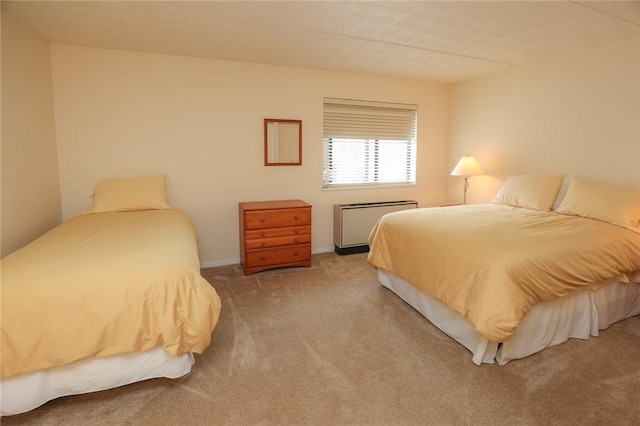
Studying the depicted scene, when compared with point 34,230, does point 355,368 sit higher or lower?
lower

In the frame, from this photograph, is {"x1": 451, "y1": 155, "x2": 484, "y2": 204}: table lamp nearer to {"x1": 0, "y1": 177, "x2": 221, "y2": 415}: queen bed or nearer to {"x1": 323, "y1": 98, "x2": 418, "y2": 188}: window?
{"x1": 323, "y1": 98, "x2": 418, "y2": 188}: window

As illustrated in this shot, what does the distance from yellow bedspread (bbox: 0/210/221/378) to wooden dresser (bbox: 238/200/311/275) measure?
152cm

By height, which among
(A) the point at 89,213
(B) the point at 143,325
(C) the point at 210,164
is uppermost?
(C) the point at 210,164

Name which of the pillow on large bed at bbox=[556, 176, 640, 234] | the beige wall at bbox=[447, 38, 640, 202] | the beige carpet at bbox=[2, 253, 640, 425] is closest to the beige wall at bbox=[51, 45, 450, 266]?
the beige wall at bbox=[447, 38, 640, 202]

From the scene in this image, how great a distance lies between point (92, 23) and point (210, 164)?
1554 millimetres

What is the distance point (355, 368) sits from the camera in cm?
208

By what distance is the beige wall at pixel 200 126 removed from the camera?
329 cm

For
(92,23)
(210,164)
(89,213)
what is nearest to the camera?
(92,23)

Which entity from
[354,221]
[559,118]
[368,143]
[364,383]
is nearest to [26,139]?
[364,383]

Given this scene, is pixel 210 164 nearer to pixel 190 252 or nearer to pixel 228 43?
pixel 228 43

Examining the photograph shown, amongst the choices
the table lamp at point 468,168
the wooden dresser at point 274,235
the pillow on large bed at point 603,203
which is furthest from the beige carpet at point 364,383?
the table lamp at point 468,168

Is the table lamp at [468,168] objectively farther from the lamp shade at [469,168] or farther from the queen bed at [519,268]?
the queen bed at [519,268]

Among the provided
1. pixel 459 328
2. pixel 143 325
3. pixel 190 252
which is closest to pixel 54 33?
pixel 190 252

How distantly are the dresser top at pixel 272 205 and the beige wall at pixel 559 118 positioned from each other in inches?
95.9
